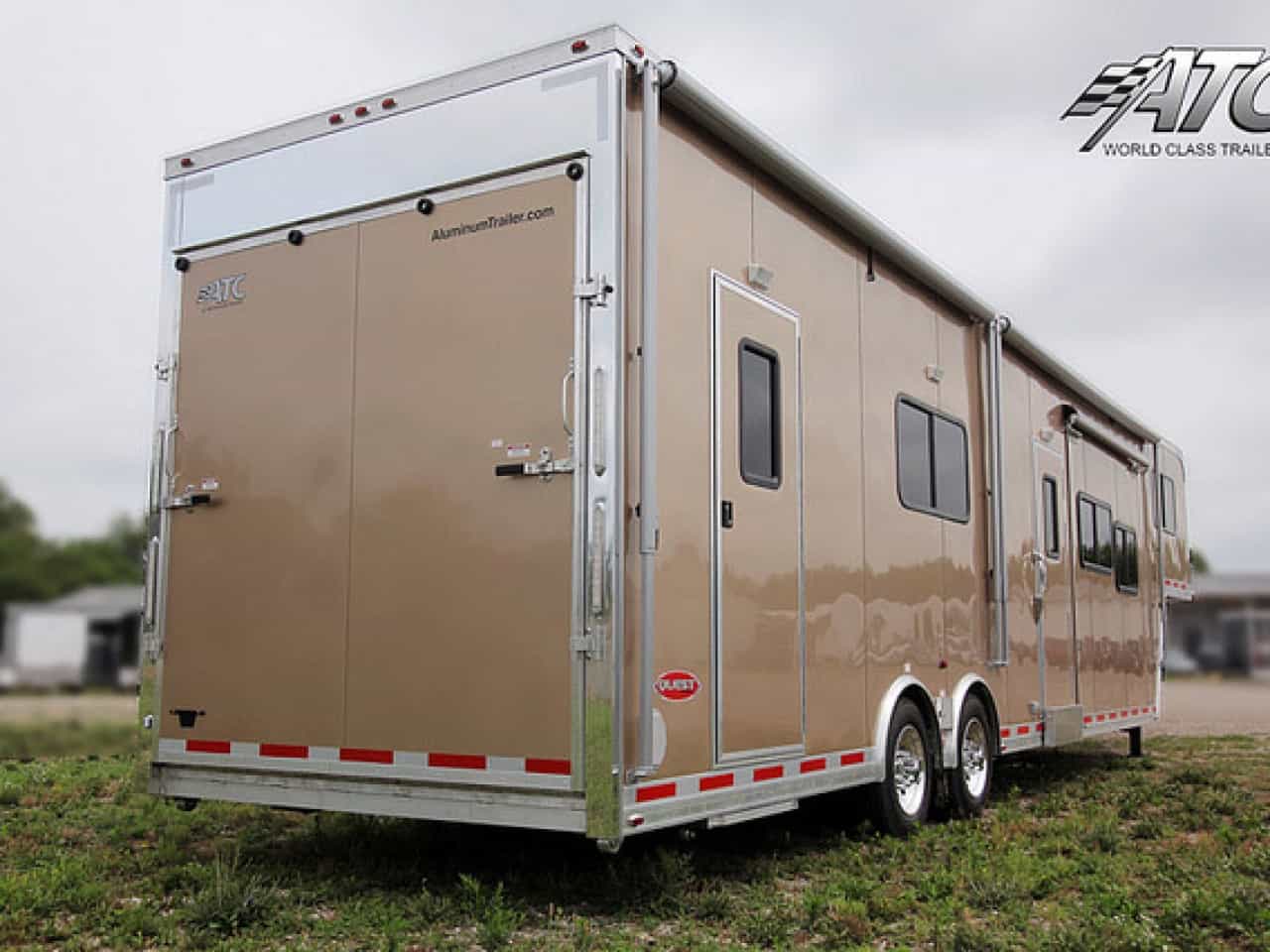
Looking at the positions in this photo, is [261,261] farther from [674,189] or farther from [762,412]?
[762,412]

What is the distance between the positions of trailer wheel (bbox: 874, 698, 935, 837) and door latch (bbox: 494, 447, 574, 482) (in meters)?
2.84

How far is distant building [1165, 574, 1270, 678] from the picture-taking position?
1612cm

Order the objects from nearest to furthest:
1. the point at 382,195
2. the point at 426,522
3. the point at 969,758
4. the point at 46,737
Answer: the point at 46,737 → the point at 426,522 → the point at 382,195 → the point at 969,758

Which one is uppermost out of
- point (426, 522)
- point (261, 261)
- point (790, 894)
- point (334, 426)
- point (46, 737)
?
point (261, 261)

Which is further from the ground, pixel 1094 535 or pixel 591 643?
pixel 1094 535

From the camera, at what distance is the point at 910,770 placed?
7348 millimetres

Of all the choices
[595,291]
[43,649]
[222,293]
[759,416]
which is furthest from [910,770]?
[43,649]

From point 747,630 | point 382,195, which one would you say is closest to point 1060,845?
point 747,630

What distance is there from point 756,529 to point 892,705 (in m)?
1.74

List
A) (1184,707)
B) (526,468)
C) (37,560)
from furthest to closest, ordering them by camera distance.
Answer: (1184,707) < (526,468) < (37,560)

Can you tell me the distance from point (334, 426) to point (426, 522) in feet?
2.37

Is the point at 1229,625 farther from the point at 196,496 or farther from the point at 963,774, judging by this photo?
the point at 196,496

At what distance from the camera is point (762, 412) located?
5957 millimetres

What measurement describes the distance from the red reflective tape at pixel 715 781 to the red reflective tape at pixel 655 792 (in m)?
0.21
